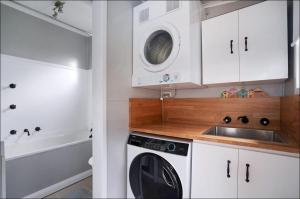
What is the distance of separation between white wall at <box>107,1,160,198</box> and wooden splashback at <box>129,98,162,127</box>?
0.22 ft

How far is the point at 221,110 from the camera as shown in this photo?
1.66 meters

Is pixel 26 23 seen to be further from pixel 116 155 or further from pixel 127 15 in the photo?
pixel 116 155

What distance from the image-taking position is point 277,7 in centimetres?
114

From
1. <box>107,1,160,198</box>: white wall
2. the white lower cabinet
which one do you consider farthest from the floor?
the white lower cabinet

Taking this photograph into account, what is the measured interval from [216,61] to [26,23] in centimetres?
272

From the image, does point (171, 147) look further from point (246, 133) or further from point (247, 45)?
point (247, 45)

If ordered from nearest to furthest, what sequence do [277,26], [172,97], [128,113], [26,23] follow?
1. [277,26]
2. [128,113]
3. [172,97]
4. [26,23]

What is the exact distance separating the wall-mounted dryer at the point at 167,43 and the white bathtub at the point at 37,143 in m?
1.66

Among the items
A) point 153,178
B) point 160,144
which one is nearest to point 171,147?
point 160,144

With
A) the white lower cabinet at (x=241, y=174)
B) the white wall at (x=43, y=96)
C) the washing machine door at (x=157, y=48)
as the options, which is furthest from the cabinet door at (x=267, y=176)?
the white wall at (x=43, y=96)

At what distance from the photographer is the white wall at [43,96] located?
2049 mm

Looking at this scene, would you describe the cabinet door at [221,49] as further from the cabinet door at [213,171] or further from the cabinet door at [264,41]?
the cabinet door at [213,171]

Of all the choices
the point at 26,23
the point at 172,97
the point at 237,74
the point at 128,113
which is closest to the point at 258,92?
the point at 237,74

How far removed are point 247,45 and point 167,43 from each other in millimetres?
700
